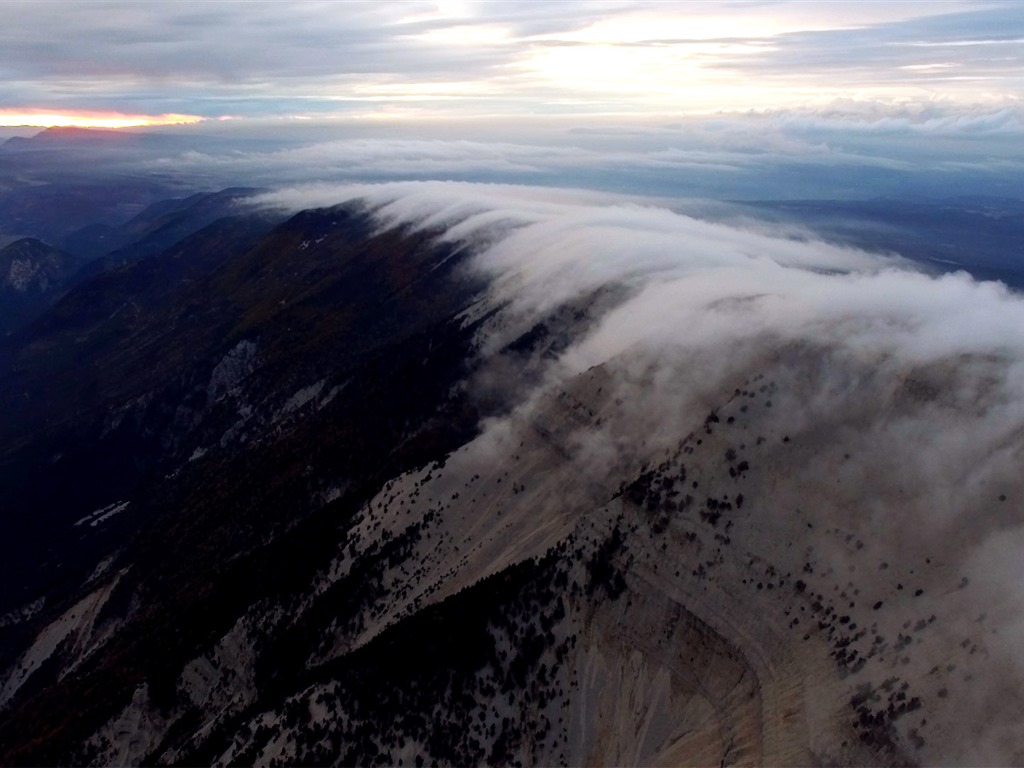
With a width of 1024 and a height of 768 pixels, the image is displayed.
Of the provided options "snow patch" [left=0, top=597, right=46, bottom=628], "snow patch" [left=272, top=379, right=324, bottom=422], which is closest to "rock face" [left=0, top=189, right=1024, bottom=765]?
"snow patch" [left=0, top=597, right=46, bottom=628]

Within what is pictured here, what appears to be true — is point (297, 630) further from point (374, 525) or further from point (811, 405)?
point (811, 405)

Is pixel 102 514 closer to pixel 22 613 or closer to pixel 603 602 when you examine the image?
pixel 22 613

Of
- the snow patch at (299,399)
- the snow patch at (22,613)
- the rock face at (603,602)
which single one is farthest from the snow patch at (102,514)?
the rock face at (603,602)

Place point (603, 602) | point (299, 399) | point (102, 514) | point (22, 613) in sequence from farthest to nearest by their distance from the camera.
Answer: point (102, 514) → point (299, 399) → point (22, 613) → point (603, 602)

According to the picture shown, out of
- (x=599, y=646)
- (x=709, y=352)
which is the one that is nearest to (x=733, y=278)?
(x=709, y=352)

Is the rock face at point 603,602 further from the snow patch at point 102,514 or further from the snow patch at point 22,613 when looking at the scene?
the snow patch at point 102,514

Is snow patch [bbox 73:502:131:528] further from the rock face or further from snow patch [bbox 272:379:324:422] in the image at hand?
the rock face

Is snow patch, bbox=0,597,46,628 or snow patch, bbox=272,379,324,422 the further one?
snow patch, bbox=272,379,324,422

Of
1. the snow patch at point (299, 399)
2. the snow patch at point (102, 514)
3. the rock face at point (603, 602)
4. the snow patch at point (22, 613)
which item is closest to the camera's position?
the rock face at point (603, 602)

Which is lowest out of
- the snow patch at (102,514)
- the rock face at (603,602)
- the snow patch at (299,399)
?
the snow patch at (102,514)

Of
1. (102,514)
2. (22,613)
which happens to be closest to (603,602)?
(22,613)
